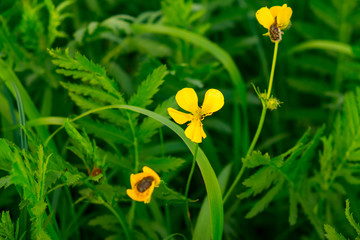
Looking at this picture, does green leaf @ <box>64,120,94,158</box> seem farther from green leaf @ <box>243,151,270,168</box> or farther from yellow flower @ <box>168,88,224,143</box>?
green leaf @ <box>243,151,270,168</box>

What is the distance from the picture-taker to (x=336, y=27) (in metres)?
2.12

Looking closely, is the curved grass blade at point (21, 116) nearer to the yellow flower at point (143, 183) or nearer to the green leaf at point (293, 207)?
the yellow flower at point (143, 183)

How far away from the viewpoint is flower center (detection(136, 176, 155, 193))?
95 centimetres

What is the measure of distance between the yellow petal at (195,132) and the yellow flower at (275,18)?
0.28m

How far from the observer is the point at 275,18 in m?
0.97

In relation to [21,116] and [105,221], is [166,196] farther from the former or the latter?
[21,116]

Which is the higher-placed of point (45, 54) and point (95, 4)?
point (95, 4)

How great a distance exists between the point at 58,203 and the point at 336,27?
5.37 feet

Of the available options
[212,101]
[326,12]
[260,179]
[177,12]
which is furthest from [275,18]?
[326,12]

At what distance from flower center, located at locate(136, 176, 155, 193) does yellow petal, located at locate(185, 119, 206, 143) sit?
14 centimetres

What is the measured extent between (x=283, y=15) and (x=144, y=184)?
52 cm

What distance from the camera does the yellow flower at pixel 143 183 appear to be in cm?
94

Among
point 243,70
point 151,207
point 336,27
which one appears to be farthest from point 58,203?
point 336,27

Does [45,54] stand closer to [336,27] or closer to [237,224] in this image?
[237,224]
